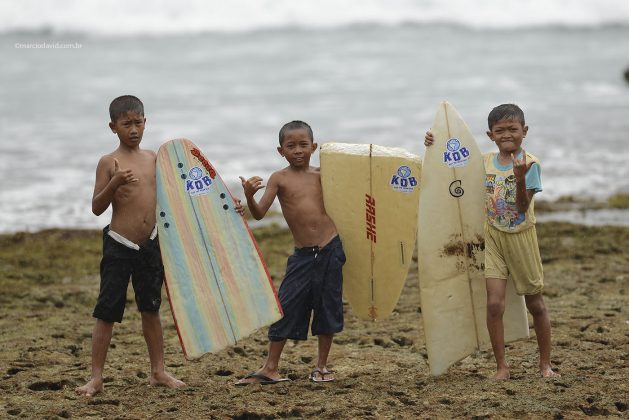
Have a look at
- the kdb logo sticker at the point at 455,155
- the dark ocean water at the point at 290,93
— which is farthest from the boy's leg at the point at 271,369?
the dark ocean water at the point at 290,93

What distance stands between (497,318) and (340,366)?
0.98 metres

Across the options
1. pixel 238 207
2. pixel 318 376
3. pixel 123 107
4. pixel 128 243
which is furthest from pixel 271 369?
pixel 123 107

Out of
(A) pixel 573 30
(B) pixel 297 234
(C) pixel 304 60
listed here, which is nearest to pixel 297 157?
(B) pixel 297 234

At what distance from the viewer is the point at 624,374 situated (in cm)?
464

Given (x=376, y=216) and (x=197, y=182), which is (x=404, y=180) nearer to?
(x=376, y=216)

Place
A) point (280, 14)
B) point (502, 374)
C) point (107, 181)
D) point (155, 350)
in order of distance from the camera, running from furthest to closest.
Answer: point (280, 14)
point (155, 350)
point (502, 374)
point (107, 181)

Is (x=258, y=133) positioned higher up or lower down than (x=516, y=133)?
higher up

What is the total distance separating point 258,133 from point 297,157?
11.7m

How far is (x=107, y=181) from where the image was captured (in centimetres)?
449

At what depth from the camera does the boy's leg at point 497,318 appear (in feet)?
15.0

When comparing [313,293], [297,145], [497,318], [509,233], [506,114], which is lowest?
[497,318]

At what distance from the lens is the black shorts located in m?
4.55

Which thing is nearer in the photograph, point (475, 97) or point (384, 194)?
point (384, 194)

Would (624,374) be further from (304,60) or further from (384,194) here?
(304,60)
